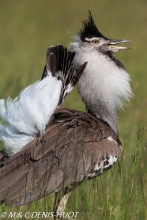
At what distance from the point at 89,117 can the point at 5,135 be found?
62 centimetres

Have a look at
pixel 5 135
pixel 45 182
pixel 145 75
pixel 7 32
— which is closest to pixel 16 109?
pixel 5 135

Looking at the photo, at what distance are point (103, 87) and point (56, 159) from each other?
0.81 meters

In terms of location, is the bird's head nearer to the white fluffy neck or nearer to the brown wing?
the white fluffy neck

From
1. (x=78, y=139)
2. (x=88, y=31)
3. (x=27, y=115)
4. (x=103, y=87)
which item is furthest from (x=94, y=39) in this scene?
(x=27, y=115)

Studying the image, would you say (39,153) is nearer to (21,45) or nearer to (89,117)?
(89,117)

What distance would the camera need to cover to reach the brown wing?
3.75m

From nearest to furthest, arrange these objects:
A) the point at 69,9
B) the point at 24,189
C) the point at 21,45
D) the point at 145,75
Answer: the point at 24,189 < the point at 145,75 < the point at 21,45 < the point at 69,9

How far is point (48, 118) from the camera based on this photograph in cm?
396

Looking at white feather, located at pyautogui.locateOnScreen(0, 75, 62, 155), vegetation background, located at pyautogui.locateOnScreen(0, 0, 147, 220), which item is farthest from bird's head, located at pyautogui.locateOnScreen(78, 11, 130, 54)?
white feather, located at pyautogui.locateOnScreen(0, 75, 62, 155)

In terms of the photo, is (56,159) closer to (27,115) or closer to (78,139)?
(78,139)

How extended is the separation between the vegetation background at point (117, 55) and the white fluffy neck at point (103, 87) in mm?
246

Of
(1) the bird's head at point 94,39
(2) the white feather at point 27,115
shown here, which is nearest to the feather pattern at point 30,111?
(2) the white feather at point 27,115

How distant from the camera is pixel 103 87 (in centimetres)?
449

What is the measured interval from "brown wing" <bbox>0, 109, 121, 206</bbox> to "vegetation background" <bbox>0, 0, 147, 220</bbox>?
0.32 ft
